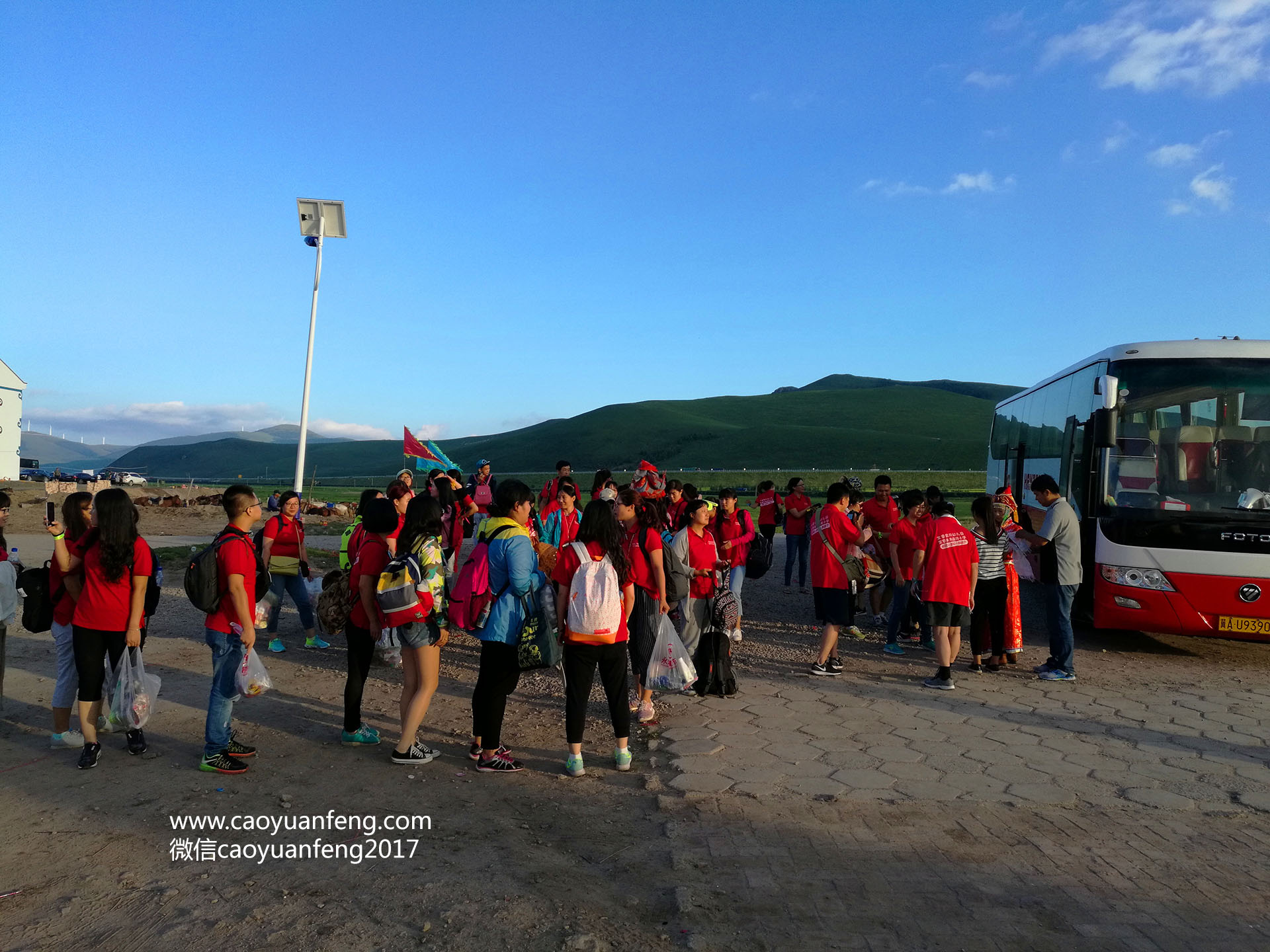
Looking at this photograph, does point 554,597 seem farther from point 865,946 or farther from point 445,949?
point 865,946

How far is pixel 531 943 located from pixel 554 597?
243cm

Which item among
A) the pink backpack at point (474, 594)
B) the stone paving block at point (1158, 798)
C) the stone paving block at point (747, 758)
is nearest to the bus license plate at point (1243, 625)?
the stone paving block at point (1158, 798)

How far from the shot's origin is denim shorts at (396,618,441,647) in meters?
5.46

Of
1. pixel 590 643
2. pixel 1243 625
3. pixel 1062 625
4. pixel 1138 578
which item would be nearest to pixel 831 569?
pixel 1062 625

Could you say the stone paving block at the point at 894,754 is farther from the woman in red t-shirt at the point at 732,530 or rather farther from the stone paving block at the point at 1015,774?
the woman in red t-shirt at the point at 732,530

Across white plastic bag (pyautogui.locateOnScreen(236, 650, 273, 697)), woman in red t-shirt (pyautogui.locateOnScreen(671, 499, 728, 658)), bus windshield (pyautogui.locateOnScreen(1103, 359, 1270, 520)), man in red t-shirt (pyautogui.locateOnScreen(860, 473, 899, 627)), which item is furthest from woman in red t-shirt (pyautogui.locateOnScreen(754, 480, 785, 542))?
white plastic bag (pyautogui.locateOnScreen(236, 650, 273, 697))

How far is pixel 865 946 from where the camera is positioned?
338cm

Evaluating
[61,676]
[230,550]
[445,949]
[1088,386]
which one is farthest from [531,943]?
[1088,386]

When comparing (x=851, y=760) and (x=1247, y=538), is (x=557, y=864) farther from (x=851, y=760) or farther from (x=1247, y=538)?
(x=1247, y=538)

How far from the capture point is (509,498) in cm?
550

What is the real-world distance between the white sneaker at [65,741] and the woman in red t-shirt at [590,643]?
11.2 ft

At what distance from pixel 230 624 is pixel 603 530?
8.04 ft

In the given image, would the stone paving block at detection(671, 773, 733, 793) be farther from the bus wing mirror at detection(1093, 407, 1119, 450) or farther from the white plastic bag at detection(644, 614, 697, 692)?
the bus wing mirror at detection(1093, 407, 1119, 450)

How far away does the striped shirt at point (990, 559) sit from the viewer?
8.88 metres
